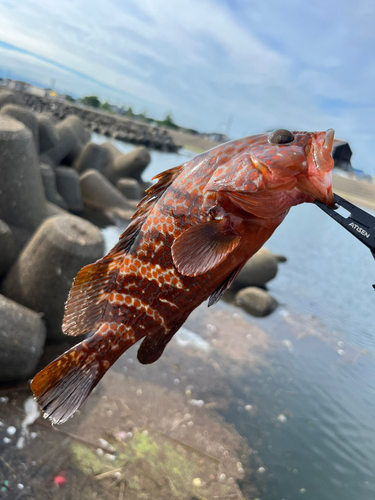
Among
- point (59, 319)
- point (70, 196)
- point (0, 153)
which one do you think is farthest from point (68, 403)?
point (70, 196)

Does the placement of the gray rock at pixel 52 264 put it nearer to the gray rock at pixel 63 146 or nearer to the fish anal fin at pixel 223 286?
the fish anal fin at pixel 223 286

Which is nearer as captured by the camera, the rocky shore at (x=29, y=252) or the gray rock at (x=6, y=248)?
the rocky shore at (x=29, y=252)

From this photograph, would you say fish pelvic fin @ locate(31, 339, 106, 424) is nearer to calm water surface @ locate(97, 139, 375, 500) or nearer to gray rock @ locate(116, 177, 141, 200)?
calm water surface @ locate(97, 139, 375, 500)

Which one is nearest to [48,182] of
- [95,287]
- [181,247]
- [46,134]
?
[46,134]

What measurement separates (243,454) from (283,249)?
14125 millimetres

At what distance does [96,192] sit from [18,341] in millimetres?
9339

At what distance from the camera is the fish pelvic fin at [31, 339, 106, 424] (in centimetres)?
161

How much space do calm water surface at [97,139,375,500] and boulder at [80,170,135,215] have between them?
1.69 m

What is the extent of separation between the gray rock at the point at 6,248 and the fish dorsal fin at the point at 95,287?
4.20 meters

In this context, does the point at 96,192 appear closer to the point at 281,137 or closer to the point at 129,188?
the point at 129,188

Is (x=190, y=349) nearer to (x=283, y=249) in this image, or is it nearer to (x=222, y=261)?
(x=222, y=261)

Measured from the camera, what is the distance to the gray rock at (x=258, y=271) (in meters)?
11.8

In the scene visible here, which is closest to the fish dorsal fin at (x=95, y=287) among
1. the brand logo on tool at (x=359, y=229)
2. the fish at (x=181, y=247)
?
the fish at (x=181, y=247)

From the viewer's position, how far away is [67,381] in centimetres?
166
